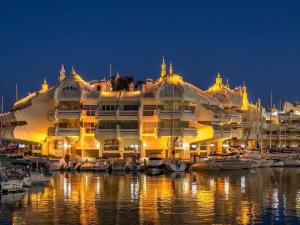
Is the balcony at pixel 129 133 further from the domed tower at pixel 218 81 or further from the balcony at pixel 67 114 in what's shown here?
the domed tower at pixel 218 81

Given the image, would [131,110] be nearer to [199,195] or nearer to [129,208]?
[199,195]

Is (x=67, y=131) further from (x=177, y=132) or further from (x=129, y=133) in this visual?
(x=177, y=132)

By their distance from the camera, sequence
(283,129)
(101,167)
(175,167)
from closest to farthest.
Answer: (175,167) < (101,167) < (283,129)

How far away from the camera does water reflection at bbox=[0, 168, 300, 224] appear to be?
121 ft

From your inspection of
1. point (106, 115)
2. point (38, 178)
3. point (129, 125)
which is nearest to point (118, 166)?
point (106, 115)

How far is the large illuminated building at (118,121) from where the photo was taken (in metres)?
101

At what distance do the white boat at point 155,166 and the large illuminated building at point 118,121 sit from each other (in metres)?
12.4

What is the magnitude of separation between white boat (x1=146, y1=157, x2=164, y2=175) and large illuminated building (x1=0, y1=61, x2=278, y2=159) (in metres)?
12.4

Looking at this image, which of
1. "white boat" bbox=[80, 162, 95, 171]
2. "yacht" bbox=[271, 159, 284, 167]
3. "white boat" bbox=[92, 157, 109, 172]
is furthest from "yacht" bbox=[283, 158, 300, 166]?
"white boat" bbox=[80, 162, 95, 171]

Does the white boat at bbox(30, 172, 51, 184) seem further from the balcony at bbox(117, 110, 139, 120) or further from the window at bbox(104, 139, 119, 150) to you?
the window at bbox(104, 139, 119, 150)

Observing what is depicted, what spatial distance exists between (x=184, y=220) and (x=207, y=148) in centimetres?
7337

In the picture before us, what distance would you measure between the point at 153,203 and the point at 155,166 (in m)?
40.8

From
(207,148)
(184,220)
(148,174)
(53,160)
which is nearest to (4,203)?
(184,220)

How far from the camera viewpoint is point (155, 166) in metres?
85.3
